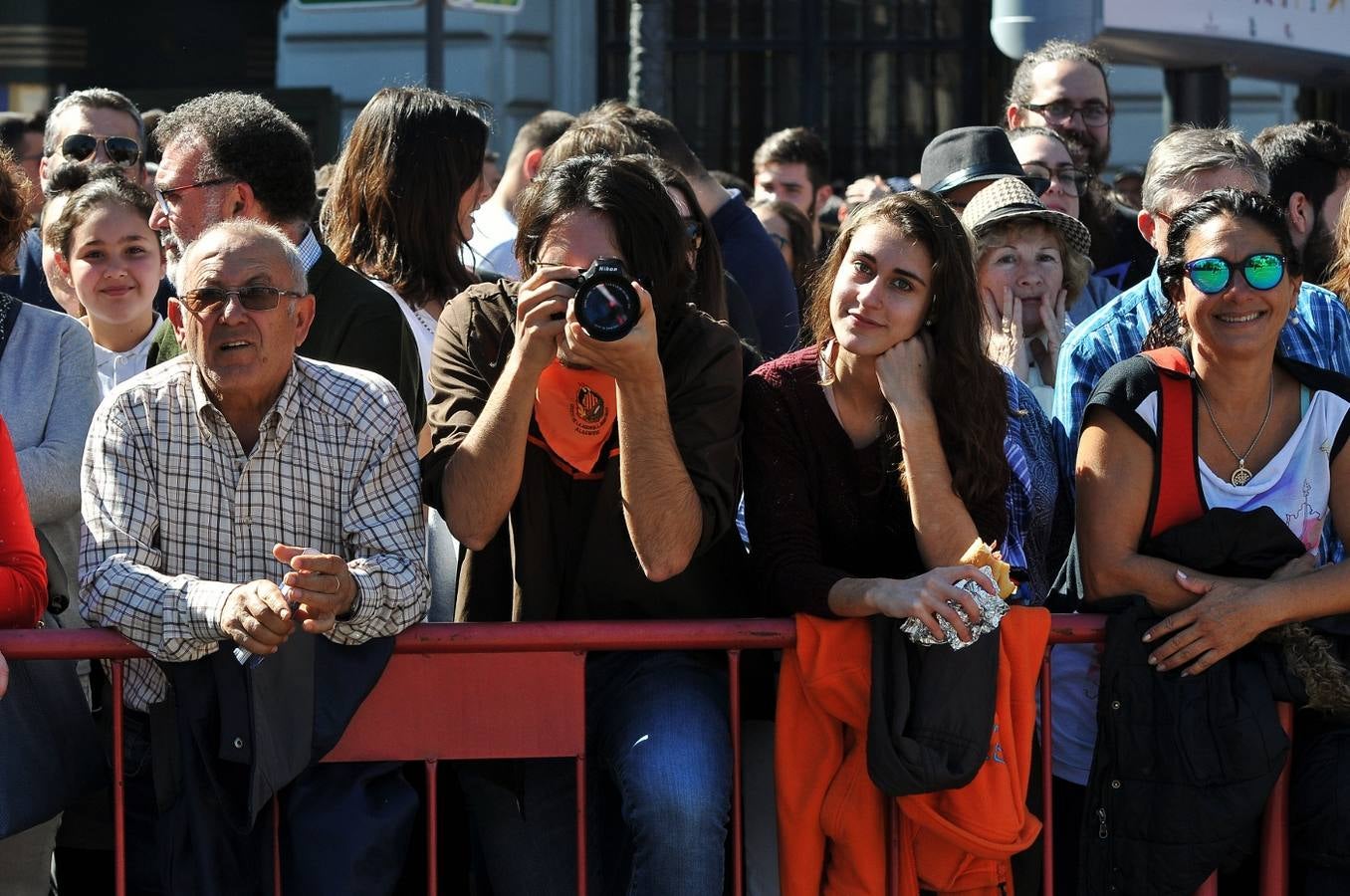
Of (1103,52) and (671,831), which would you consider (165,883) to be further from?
(1103,52)

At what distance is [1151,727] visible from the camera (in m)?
3.60

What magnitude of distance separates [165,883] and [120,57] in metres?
9.21

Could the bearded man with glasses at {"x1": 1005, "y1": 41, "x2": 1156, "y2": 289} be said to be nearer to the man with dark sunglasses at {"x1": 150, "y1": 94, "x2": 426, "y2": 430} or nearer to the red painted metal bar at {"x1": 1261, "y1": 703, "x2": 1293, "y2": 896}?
the red painted metal bar at {"x1": 1261, "y1": 703, "x2": 1293, "y2": 896}

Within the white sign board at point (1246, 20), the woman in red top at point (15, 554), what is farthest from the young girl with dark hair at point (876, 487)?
the white sign board at point (1246, 20)

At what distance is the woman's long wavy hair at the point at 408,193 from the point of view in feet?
14.8

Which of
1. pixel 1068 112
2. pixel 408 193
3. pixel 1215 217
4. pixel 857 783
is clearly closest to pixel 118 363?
pixel 408 193

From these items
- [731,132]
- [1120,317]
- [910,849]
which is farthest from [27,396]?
[731,132]

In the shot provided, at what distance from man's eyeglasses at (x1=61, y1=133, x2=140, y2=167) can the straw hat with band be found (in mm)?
3127

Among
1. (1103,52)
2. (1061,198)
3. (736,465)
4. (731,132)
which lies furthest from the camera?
(731,132)

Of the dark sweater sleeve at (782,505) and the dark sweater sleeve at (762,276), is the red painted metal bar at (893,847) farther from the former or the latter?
the dark sweater sleeve at (762,276)

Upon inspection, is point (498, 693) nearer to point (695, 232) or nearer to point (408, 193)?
point (695, 232)

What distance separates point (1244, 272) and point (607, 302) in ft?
4.60

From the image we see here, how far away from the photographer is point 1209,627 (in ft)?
11.8

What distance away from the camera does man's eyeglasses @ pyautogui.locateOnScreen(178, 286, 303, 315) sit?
3.50m
